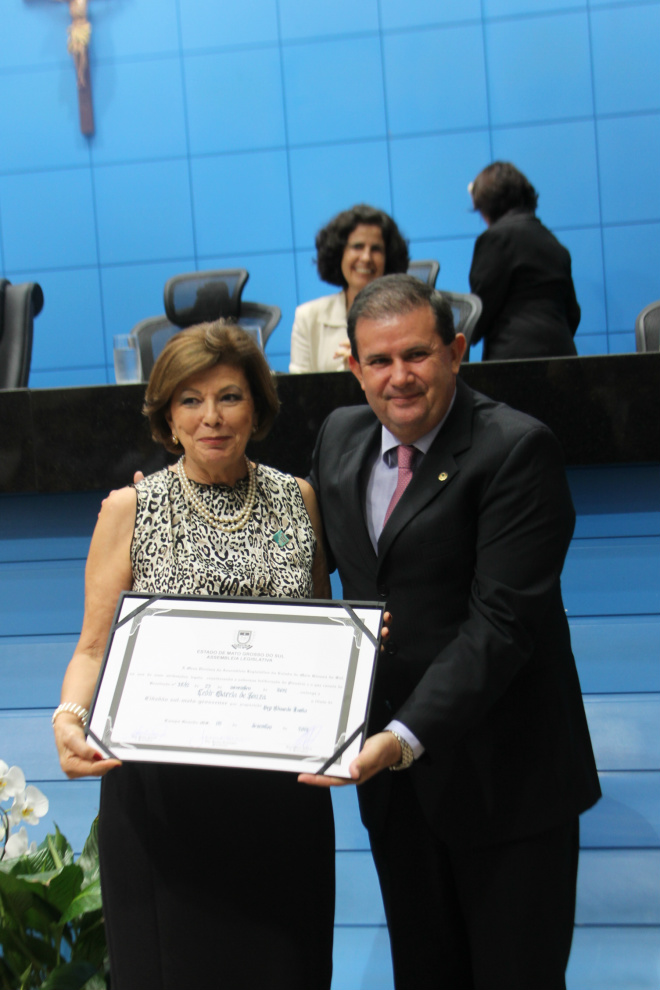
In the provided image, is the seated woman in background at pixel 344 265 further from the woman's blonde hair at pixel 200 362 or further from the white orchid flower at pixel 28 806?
the white orchid flower at pixel 28 806

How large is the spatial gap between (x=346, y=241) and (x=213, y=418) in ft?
5.95

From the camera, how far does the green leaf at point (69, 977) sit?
1.69 m

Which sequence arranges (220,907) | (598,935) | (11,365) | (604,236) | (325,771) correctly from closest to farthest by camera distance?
(325,771) < (220,907) < (598,935) < (11,365) < (604,236)

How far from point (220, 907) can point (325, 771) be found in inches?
14.3

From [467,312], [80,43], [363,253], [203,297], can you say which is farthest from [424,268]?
[80,43]

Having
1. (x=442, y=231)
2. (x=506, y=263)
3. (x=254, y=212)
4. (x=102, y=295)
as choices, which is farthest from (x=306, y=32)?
(x=506, y=263)

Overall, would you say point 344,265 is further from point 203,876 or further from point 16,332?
point 203,876

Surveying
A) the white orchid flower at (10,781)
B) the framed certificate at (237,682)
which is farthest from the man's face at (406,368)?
the white orchid flower at (10,781)

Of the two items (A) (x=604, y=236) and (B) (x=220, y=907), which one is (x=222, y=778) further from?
(A) (x=604, y=236)

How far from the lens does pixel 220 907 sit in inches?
55.3

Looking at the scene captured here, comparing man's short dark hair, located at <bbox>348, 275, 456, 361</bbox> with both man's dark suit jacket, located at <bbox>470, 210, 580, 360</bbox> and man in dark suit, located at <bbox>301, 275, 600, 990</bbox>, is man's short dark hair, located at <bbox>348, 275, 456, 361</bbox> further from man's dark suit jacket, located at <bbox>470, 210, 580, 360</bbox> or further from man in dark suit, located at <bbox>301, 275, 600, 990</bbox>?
man's dark suit jacket, located at <bbox>470, 210, 580, 360</bbox>

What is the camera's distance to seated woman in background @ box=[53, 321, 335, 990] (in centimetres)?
140

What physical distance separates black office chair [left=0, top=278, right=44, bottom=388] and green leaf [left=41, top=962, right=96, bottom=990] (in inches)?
85.5

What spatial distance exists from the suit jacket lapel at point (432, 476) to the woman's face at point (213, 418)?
0.95ft
